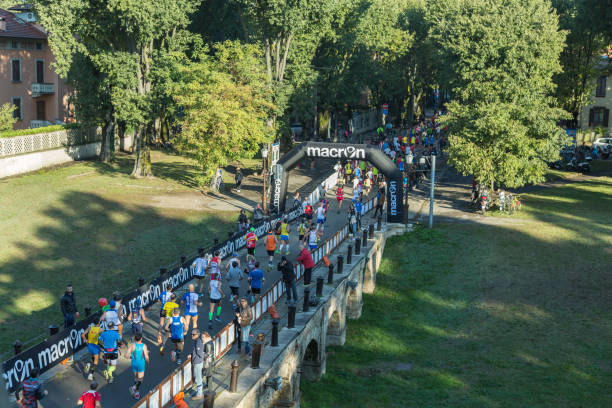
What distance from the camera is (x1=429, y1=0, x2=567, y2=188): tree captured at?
38.2m


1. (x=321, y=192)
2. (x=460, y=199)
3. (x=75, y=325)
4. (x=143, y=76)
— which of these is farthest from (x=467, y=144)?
(x=75, y=325)

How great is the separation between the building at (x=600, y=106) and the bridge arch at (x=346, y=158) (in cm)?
3839

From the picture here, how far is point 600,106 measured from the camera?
216 feet

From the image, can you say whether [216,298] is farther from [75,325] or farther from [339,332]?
[339,332]

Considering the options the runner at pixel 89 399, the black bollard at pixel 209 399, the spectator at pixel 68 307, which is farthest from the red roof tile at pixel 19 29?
the black bollard at pixel 209 399

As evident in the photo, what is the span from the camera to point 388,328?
1067 inches

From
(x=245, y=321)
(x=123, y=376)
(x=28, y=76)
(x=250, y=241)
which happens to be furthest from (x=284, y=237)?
(x=28, y=76)

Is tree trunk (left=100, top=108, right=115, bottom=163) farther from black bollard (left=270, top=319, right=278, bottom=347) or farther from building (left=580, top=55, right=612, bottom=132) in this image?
building (left=580, top=55, right=612, bottom=132)

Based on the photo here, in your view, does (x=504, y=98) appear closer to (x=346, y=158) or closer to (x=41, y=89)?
(x=346, y=158)

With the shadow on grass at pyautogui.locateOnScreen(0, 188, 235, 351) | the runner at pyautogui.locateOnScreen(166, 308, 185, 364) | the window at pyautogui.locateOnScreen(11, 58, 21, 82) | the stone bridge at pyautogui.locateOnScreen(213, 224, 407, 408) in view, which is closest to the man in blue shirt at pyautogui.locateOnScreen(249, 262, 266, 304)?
the stone bridge at pyautogui.locateOnScreen(213, 224, 407, 408)

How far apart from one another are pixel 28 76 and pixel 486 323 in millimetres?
44177

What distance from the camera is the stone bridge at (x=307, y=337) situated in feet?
52.4

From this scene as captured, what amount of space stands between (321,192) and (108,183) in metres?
14.0

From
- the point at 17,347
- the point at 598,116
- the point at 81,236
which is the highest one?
the point at 598,116
